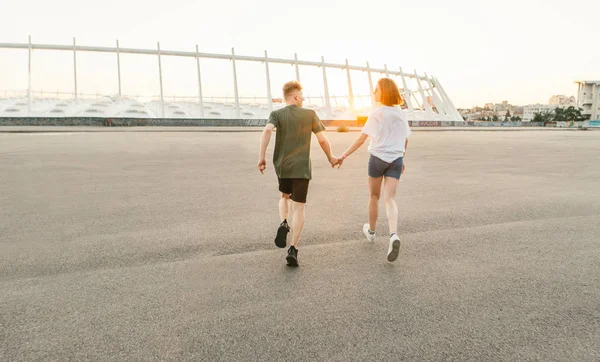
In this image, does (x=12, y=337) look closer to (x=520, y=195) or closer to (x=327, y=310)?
(x=327, y=310)

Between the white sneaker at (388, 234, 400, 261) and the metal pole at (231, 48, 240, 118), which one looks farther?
the metal pole at (231, 48, 240, 118)

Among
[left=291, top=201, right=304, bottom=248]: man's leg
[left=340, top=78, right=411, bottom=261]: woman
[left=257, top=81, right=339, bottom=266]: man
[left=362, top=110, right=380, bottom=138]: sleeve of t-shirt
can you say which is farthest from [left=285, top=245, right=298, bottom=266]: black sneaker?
[left=362, top=110, right=380, bottom=138]: sleeve of t-shirt

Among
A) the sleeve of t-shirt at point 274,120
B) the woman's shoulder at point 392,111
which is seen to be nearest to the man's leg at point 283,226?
the sleeve of t-shirt at point 274,120

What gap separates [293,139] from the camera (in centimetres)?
385

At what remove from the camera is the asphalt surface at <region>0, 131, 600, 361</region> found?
247cm

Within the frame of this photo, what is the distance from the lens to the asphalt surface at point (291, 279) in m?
2.47

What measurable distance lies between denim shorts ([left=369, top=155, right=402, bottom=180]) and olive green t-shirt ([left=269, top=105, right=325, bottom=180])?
0.81 metres

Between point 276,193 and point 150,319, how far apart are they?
463 cm

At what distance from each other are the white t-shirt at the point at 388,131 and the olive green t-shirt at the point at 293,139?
711 millimetres

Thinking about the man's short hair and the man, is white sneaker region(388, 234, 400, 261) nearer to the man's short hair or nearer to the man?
the man

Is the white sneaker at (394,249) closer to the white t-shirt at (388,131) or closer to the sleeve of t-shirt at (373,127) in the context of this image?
the white t-shirt at (388,131)

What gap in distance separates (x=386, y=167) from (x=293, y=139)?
1.08 metres

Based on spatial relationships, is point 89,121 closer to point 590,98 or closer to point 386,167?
point 386,167

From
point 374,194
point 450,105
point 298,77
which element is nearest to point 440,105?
point 450,105
